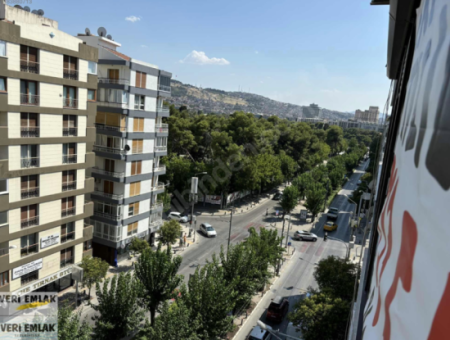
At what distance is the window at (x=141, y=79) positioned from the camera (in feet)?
78.0

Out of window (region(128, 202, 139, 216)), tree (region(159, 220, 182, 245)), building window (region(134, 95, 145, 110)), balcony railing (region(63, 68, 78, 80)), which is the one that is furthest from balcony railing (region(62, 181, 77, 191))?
tree (region(159, 220, 182, 245))

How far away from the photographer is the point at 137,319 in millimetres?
14703

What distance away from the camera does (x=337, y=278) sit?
18.5 m

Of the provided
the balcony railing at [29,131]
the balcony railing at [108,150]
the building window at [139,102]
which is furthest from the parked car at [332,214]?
the balcony railing at [29,131]

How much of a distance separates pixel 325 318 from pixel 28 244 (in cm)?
1504

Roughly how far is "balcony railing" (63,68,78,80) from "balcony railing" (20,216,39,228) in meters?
7.65

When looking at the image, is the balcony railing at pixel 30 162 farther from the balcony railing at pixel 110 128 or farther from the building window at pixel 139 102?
the building window at pixel 139 102

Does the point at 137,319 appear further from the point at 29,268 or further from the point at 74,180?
the point at 74,180

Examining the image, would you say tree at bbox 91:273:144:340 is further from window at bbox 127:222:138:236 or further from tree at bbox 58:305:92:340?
window at bbox 127:222:138:236

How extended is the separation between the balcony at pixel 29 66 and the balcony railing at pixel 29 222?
7289mm

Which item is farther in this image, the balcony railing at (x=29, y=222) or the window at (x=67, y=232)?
the window at (x=67, y=232)

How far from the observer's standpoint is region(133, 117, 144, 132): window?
24.1 m

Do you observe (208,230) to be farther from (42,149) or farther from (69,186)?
(42,149)

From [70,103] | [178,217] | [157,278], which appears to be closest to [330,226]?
[178,217]
